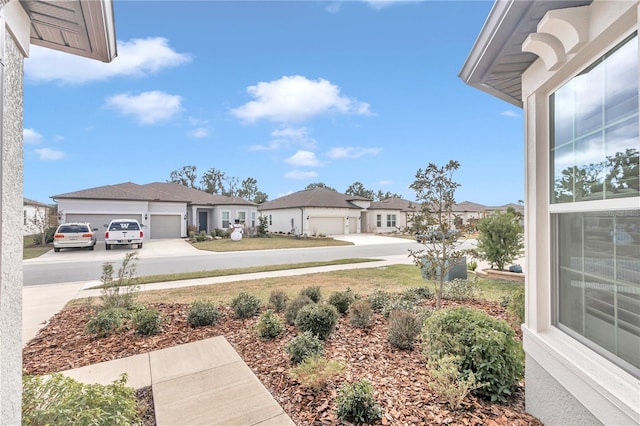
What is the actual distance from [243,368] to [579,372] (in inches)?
126

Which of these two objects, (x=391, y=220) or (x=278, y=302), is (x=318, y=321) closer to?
(x=278, y=302)

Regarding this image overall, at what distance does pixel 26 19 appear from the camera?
2002mm

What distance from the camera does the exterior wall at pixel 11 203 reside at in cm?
158

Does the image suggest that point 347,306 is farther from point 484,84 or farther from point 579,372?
point 484,84

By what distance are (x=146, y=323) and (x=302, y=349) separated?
8.93ft

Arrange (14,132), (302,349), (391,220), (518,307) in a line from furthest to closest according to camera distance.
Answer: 1. (391,220)
2. (518,307)
3. (302,349)
4. (14,132)

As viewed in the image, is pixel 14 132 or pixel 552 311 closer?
pixel 14 132

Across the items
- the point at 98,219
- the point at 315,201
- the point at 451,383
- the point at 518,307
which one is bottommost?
the point at 451,383

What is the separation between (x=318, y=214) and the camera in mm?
28859

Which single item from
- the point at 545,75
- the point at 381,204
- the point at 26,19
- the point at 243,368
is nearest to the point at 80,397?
the point at 243,368

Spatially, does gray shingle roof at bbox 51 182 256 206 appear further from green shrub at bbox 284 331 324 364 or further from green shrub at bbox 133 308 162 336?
green shrub at bbox 284 331 324 364

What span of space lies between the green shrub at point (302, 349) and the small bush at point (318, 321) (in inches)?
18.8

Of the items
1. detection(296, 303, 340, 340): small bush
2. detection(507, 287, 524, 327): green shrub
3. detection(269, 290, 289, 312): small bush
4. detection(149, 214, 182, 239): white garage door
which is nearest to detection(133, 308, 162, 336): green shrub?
detection(269, 290, 289, 312): small bush

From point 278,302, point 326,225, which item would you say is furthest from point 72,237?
point 326,225
